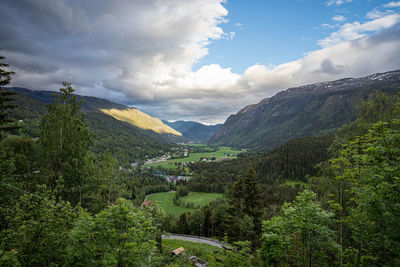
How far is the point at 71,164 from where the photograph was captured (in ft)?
71.3

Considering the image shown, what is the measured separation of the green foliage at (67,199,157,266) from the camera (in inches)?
316

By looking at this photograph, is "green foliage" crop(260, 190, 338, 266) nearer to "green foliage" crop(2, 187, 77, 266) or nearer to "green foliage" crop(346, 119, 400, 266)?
"green foliage" crop(346, 119, 400, 266)

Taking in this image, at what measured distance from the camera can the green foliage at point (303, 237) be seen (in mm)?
9953

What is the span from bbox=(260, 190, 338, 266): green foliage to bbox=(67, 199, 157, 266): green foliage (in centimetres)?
762

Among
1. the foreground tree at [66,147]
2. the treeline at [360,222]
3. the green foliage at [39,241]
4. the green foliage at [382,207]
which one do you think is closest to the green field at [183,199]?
the foreground tree at [66,147]

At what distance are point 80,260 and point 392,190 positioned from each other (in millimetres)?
14598

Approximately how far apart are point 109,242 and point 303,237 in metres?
10.8

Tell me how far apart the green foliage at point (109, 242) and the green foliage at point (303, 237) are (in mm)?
7617

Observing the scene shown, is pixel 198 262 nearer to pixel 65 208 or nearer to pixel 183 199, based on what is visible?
pixel 65 208

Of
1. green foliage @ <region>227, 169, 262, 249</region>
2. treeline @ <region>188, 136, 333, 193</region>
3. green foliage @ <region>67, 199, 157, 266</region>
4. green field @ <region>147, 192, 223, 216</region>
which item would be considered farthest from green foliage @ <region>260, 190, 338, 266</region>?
treeline @ <region>188, 136, 333, 193</region>

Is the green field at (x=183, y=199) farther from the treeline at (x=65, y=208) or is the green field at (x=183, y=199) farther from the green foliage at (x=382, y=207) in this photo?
the green foliage at (x=382, y=207)

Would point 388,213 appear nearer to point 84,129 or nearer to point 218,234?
point 84,129

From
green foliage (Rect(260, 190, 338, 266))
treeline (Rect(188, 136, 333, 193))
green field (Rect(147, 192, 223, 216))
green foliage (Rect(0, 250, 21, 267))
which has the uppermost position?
green foliage (Rect(0, 250, 21, 267))

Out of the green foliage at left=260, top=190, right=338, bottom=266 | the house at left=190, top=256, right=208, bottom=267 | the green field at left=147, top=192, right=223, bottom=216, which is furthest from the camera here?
the green field at left=147, top=192, right=223, bottom=216
